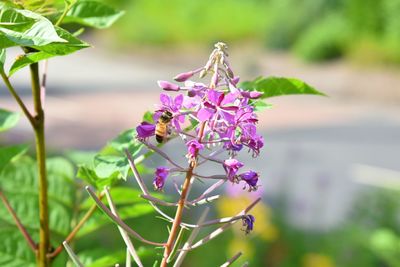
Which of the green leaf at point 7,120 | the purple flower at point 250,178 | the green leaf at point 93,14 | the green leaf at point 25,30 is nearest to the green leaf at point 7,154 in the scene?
the green leaf at point 7,120

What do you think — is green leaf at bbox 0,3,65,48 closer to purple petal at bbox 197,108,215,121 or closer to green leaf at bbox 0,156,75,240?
purple petal at bbox 197,108,215,121

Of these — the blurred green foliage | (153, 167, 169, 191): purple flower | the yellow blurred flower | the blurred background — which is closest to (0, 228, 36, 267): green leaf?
the blurred background

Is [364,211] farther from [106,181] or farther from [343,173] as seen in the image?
[106,181]

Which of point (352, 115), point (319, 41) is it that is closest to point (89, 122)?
point (352, 115)

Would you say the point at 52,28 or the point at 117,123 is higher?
the point at 52,28

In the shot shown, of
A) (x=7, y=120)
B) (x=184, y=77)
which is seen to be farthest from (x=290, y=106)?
(x=184, y=77)
